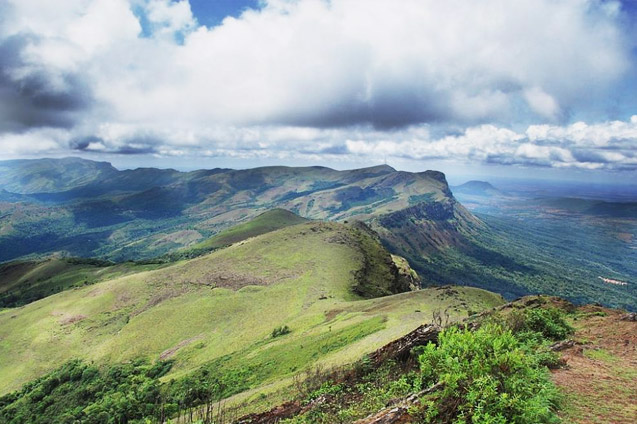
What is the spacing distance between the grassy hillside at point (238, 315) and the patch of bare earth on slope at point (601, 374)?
81.8 feet

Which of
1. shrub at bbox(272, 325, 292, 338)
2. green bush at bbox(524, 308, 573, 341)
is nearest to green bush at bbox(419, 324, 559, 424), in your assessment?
green bush at bbox(524, 308, 573, 341)

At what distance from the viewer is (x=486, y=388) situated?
1356 cm

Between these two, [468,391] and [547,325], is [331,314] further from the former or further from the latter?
[468,391]

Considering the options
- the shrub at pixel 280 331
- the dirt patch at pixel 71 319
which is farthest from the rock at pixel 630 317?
the dirt patch at pixel 71 319

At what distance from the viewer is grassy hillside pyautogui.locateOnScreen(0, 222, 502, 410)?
62.3 metres

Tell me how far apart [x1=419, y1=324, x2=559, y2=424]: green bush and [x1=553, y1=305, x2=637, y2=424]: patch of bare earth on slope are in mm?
1787

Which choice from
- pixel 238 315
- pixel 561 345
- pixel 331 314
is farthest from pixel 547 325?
pixel 238 315

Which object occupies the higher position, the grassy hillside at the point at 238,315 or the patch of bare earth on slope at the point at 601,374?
the patch of bare earth on slope at the point at 601,374

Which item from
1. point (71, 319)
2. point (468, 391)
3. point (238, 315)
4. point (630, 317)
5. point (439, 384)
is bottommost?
point (71, 319)

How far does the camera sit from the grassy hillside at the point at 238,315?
62.3 m

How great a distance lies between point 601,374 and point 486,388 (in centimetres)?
1332

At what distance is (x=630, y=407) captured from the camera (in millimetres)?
16891

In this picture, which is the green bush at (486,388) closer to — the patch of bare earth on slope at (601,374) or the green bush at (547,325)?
the patch of bare earth on slope at (601,374)

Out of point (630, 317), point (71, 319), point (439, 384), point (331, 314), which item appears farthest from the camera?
point (71, 319)
